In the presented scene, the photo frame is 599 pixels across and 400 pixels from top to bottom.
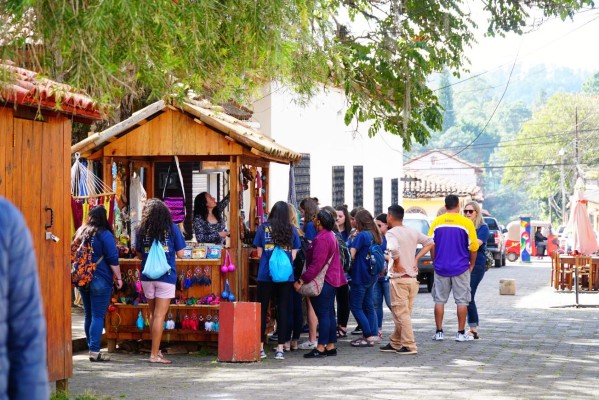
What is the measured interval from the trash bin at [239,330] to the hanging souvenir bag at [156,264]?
0.73 meters

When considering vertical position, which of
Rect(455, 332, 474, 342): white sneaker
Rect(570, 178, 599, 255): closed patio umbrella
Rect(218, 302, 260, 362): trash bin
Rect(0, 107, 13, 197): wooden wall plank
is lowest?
Rect(455, 332, 474, 342): white sneaker

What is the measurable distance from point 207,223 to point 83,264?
6.47 ft

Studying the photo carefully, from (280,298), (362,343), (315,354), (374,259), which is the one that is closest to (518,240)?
(362,343)

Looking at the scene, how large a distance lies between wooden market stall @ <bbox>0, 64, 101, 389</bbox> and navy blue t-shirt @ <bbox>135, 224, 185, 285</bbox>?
2448 millimetres

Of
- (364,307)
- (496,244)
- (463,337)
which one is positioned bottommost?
(463,337)

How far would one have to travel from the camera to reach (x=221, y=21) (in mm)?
9734

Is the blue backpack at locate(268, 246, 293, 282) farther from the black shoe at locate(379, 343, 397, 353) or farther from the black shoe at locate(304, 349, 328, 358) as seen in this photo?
the black shoe at locate(379, 343, 397, 353)

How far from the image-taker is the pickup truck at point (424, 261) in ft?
80.5

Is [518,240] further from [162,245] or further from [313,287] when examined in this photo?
[162,245]

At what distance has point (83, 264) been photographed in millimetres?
11836

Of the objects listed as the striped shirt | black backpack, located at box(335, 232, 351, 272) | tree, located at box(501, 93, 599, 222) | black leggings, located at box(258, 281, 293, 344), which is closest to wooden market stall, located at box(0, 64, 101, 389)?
black leggings, located at box(258, 281, 293, 344)

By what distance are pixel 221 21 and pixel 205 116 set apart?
318cm

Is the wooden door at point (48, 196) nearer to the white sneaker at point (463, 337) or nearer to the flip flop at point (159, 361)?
the flip flop at point (159, 361)

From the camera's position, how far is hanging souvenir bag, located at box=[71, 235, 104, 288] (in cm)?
1181
